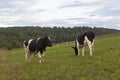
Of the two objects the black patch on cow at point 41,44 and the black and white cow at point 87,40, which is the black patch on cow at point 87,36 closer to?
the black and white cow at point 87,40

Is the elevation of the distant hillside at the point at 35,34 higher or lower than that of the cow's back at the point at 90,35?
lower

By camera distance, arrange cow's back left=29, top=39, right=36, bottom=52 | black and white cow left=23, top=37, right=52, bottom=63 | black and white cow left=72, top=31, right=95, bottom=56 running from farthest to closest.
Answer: black and white cow left=72, top=31, right=95, bottom=56
cow's back left=29, top=39, right=36, bottom=52
black and white cow left=23, top=37, right=52, bottom=63

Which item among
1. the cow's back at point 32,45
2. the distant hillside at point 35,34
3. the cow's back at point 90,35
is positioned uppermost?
the cow's back at point 90,35

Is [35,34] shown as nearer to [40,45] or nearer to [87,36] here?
[87,36]

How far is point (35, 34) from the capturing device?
14850 centimetres

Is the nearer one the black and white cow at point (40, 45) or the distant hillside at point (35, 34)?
the black and white cow at point (40, 45)

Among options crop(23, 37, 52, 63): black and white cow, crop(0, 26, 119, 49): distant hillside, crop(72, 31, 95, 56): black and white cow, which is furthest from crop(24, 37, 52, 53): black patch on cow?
crop(0, 26, 119, 49): distant hillside

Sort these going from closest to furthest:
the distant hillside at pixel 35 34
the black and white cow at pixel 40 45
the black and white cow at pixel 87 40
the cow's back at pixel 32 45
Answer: the black and white cow at pixel 40 45 → the cow's back at pixel 32 45 → the black and white cow at pixel 87 40 → the distant hillside at pixel 35 34

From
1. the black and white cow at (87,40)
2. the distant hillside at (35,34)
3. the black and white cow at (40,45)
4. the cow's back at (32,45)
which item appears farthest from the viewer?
the distant hillside at (35,34)

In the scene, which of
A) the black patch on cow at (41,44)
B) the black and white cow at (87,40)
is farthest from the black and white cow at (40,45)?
the black and white cow at (87,40)

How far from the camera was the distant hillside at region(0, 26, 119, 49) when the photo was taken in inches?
4441

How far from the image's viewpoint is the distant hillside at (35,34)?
113 m

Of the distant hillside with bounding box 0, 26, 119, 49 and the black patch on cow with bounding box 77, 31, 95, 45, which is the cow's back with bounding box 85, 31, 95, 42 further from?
the distant hillside with bounding box 0, 26, 119, 49

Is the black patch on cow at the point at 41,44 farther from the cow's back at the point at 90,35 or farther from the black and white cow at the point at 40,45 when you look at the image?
the cow's back at the point at 90,35
